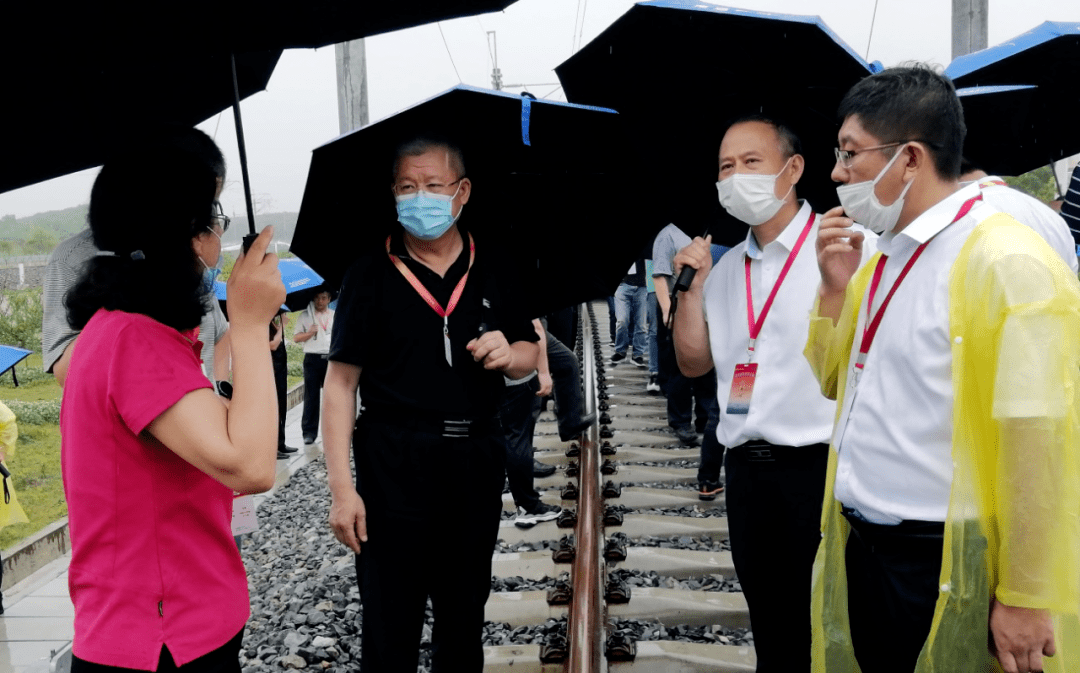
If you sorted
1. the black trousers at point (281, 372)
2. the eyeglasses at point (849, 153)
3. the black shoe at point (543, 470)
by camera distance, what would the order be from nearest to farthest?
the eyeglasses at point (849, 153) → the black shoe at point (543, 470) → the black trousers at point (281, 372)

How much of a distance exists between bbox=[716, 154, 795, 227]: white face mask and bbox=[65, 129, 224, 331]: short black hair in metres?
1.76

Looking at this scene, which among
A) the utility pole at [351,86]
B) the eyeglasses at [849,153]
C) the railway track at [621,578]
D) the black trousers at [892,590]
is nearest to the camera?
the black trousers at [892,590]

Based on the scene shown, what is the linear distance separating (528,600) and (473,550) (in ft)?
5.61

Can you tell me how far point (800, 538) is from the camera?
9.42 feet

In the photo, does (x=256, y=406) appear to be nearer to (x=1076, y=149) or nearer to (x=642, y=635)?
(x=642, y=635)

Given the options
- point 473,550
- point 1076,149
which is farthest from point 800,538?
point 1076,149

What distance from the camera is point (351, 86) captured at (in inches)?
448

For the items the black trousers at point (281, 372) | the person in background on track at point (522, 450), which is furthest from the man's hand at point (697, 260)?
the black trousers at point (281, 372)

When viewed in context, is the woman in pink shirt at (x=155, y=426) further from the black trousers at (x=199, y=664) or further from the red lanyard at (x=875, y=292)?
the red lanyard at (x=875, y=292)

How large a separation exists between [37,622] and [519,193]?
4371 mm

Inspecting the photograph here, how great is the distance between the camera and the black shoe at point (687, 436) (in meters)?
8.20

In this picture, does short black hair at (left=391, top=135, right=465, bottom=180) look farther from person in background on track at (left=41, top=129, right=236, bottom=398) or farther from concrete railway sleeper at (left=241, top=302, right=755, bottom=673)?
concrete railway sleeper at (left=241, top=302, right=755, bottom=673)

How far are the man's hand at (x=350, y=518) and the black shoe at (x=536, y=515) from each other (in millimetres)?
3080

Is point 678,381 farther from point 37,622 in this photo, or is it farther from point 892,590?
point 892,590
